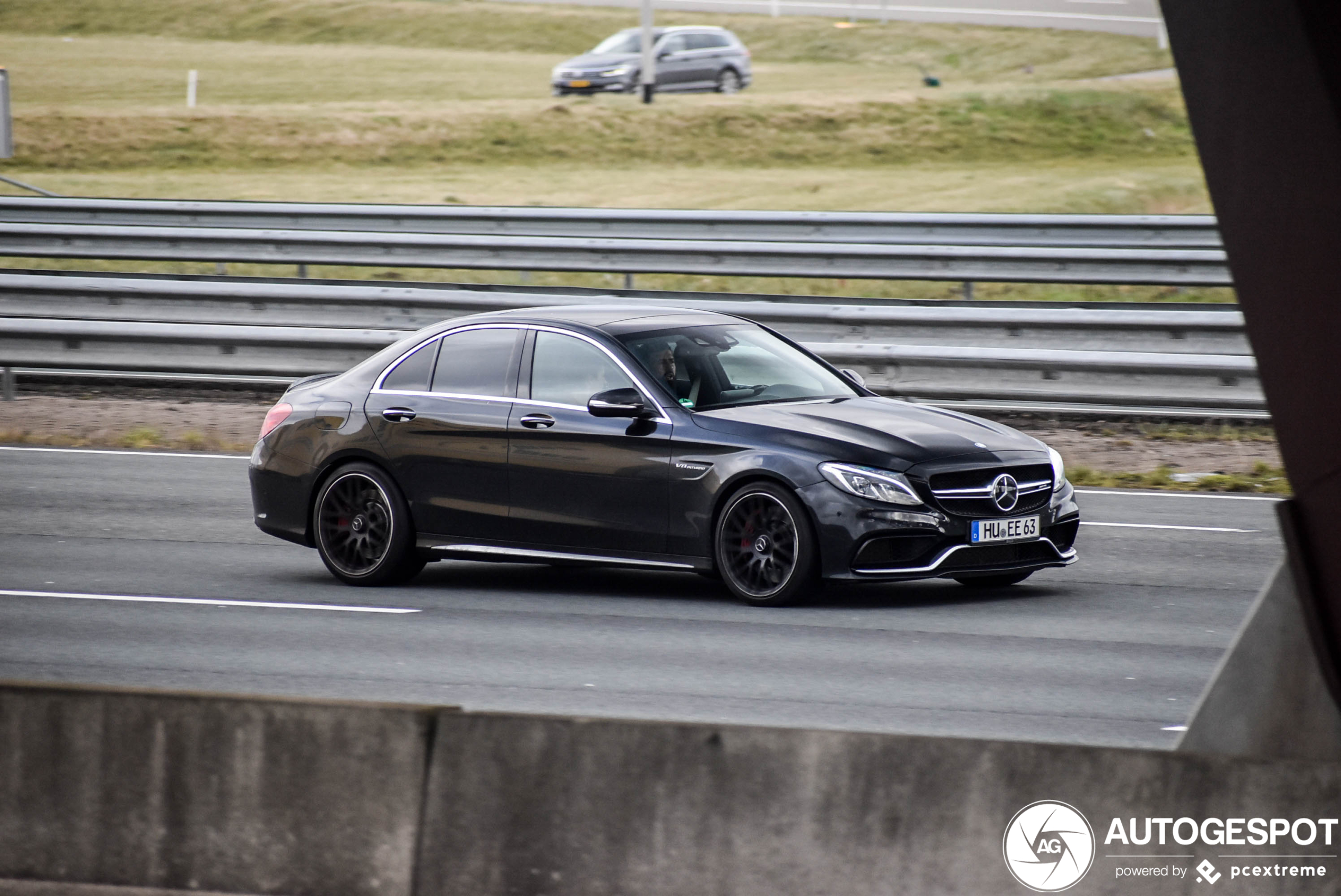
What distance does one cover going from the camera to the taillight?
10.9m

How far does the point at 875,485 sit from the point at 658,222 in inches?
655

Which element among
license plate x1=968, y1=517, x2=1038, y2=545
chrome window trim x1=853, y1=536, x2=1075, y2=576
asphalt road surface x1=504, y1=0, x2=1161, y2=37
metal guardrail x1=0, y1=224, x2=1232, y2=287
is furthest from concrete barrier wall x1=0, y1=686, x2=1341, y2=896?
asphalt road surface x1=504, y1=0, x2=1161, y2=37

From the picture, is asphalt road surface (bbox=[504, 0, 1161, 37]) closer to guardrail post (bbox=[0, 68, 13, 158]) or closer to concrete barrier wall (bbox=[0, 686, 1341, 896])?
guardrail post (bbox=[0, 68, 13, 158])

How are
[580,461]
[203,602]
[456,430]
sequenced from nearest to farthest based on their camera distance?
[580,461]
[203,602]
[456,430]

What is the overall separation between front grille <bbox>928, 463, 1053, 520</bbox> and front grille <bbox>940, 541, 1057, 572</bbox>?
0.60ft

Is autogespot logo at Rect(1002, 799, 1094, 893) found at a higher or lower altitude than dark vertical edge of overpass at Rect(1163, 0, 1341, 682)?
lower

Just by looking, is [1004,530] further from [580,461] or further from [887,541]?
[580,461]

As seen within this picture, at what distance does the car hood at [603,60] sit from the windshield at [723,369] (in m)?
35.8

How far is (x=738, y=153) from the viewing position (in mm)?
40781

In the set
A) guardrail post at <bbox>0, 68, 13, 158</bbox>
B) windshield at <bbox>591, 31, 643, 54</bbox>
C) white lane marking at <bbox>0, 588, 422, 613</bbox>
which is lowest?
white lane marking at <bbox>0, 588, 422, 613</bbox>

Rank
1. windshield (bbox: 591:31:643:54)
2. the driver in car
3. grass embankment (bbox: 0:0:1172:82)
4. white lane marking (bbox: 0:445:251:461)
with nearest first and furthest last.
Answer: the driver in car < white lane marking (bbox: 0:445:251:461) < windshield (bbox: 591:31:643:54) < grass embankment (bbox: 0:0:1172:82)

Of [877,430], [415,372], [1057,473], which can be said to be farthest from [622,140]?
[877,430]

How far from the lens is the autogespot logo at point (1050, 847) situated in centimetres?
413

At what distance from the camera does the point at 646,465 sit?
9.76m
